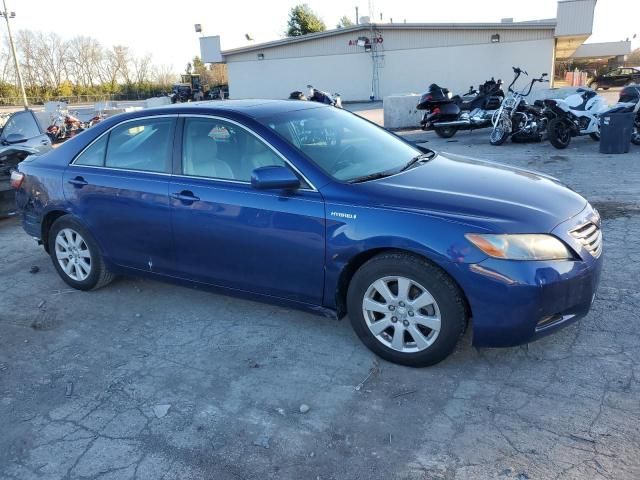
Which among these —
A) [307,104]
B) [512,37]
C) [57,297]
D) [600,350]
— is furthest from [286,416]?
[512,37]

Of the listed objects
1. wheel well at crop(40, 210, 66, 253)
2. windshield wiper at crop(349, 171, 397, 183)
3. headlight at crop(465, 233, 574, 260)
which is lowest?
wheel well at crop(40, 210, 66, 253)

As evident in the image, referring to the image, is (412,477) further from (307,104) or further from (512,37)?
(512,37)

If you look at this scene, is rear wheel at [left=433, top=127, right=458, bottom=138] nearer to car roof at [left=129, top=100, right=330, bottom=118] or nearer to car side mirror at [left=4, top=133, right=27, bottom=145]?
car side mirror at [left=4, top=133, right=27, bottom=145]

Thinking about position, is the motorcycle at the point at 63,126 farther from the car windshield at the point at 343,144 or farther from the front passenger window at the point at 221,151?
the car windshield at the point at 343,144

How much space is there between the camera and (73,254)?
195 inches

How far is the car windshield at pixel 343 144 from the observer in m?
3.81

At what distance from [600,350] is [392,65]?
29.7m

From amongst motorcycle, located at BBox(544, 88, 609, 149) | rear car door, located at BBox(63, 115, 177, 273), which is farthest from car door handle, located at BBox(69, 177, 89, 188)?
motorcycle, located at BBox(544, 88, 609, 149)

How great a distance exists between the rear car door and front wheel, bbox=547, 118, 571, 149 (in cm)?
957

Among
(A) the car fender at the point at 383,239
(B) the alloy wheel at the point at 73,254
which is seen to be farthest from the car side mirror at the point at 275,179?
(B) the alloy wheel at the point at 73,254

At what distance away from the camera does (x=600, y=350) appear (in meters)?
3.54

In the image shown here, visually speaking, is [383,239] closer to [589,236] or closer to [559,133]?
[589,236]

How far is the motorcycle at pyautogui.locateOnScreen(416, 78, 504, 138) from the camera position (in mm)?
14492

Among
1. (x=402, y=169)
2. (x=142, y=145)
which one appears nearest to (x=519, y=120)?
(x=402, y=169)
